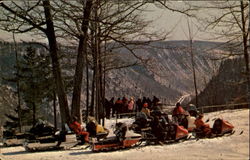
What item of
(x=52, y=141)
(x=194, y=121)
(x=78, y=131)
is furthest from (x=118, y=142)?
(x=194, y=121)

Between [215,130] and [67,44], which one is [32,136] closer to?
[215,130]

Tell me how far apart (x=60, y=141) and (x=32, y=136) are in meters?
2.18

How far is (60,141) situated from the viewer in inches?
623

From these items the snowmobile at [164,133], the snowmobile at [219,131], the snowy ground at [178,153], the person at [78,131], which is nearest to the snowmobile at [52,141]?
the person at [78,131]

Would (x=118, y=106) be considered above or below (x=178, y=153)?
above

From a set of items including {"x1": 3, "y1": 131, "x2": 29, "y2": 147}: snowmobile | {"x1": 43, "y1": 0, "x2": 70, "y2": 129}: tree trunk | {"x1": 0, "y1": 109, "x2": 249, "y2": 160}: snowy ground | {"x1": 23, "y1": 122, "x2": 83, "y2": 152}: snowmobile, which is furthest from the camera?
{"x1": 3, "y1": 131, "x2": 29, "y2": 147}: snowmobile

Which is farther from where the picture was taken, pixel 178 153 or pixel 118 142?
pixel 118 142

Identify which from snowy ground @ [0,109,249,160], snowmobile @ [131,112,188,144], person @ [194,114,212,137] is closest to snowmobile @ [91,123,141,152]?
snowy ground @ [0,109,249,160]

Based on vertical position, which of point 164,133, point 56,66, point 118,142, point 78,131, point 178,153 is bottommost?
point 178,153

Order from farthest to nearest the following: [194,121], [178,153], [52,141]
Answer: [194,121], [52,141], [178,153]

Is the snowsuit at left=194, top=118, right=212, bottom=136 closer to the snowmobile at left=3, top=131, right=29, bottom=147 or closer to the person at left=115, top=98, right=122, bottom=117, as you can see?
the snowmobile at left=3, top=131, right=29, bottom=147

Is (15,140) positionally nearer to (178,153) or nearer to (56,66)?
(56,66)

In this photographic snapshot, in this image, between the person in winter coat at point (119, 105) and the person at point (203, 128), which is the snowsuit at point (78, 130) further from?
the person in winter coat at point (119, 105)

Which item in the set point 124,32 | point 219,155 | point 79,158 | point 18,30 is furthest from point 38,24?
point 219,155
